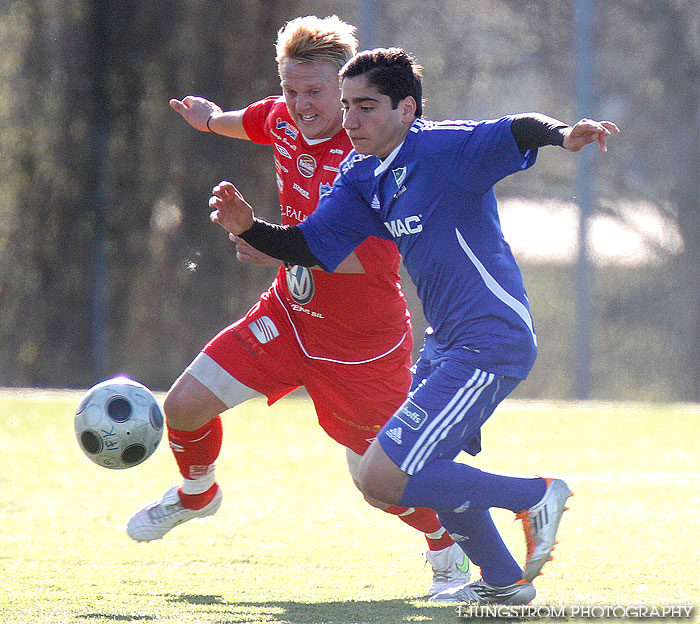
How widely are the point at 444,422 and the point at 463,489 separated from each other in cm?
22

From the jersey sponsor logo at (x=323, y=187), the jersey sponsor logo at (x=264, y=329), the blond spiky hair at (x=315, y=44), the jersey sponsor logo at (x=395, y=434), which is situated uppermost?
the blond spiky hair at (x=315, y=44)

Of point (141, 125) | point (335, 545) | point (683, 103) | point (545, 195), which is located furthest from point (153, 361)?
point (335, 545)

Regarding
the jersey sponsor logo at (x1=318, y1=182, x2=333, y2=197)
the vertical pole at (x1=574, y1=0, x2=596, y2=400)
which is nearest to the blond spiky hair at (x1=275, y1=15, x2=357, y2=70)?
the jersey sponsor logo at (x1=318, y1=182, x2=333, y2=197)

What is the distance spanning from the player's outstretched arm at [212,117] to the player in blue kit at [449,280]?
1.23 metres

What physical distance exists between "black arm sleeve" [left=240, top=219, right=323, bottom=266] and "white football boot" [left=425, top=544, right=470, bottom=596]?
1.21 meters

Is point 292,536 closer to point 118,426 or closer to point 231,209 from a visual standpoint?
point 118,426

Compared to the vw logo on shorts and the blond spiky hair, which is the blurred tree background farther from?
the blond spiky hair

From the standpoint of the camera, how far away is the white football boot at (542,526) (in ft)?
11.0

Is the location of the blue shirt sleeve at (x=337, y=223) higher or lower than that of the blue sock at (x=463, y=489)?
higher

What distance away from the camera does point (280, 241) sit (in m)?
3.52

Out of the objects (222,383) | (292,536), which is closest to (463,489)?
(222,383)

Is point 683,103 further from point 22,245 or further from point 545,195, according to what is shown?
point 22,245

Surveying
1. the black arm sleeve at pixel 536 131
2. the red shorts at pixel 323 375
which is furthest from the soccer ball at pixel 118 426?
the black arm sleeve at pixel 536 131

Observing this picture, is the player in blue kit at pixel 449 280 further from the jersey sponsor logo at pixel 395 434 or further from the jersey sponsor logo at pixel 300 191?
the jersey sponsor logo at pixel 300 191
